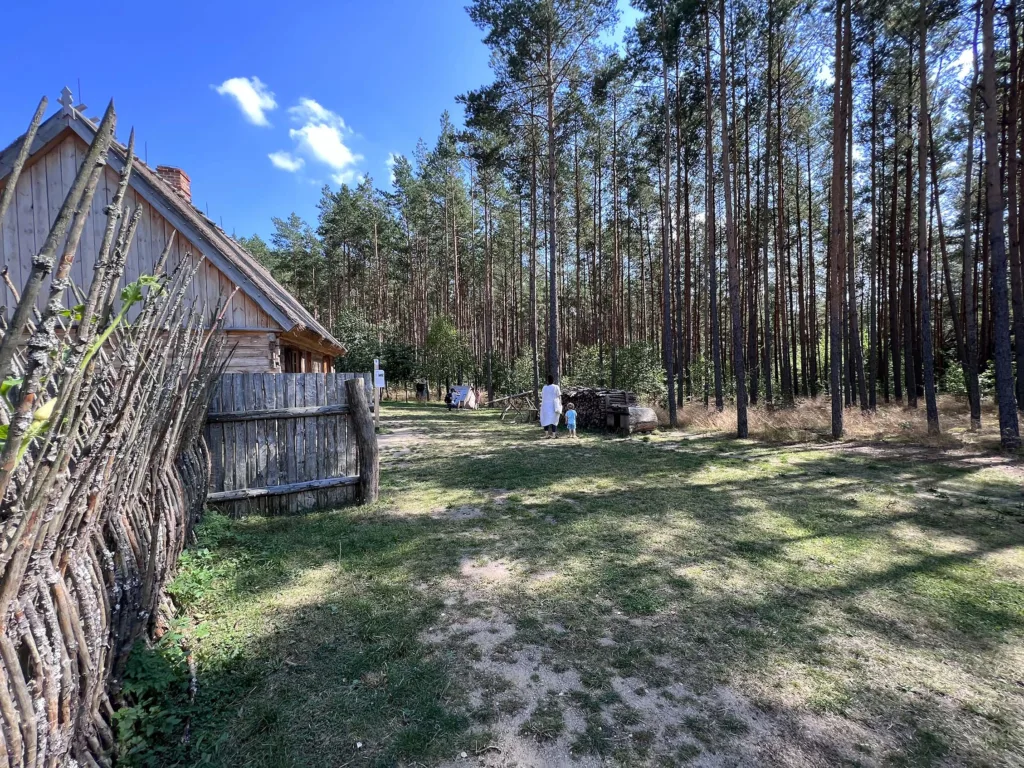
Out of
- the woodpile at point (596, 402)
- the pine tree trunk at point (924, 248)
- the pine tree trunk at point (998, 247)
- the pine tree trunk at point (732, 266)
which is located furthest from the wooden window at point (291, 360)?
the pine tree trunk at point (924, 248)

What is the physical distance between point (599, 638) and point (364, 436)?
12.7 ft

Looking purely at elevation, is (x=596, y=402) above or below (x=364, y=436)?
above

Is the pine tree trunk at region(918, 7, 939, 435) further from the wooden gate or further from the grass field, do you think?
the wooden gate

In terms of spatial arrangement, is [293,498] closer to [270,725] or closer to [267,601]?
[267,601]

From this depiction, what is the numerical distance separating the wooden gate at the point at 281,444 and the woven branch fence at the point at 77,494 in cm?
198

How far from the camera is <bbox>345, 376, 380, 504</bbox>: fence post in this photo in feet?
19.2

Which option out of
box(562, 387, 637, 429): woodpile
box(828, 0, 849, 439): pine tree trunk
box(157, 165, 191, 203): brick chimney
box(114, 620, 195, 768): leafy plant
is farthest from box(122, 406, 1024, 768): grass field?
box(157, 165, 191, 203): brick chimney

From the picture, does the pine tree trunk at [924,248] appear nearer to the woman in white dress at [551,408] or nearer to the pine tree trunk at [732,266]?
the pine tree trunk at [732,266]

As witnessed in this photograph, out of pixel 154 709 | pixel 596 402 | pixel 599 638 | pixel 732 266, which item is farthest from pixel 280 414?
pixel 732 266

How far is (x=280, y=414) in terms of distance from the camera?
17.8ft

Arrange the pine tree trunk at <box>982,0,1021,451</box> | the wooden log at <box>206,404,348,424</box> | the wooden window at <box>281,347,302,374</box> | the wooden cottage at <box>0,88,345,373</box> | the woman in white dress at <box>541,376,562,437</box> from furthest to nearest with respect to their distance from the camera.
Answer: the woman in white dress at <box>541,376,562,437</box>, the wooden window at <box>281,347,302,374</box>, the pine tree trunk at <box>982,0,1021,451</box>, the wooden cottage at <box>0,88,345,373</box>, the wooden log at <box>206,404,348,424</box>

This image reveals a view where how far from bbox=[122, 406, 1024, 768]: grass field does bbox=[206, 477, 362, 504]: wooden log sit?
0.31 meters

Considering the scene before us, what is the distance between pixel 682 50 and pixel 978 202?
13371 mm

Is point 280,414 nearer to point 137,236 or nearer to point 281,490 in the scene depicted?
point 281,490
